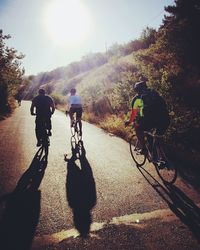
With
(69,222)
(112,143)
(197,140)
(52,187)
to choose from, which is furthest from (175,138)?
(69,222)

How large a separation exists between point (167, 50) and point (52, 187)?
11.9 metres

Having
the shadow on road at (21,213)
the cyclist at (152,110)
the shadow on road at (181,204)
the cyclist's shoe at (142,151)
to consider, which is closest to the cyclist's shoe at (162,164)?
the shadow on road at (181,204)

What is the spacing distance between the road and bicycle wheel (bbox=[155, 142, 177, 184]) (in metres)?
0.18

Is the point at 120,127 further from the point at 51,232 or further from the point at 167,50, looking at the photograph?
the point at 51,232

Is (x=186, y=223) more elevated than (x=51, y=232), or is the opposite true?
(x=186, y=223)

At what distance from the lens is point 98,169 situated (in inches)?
279

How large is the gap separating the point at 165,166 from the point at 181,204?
1.05 metres

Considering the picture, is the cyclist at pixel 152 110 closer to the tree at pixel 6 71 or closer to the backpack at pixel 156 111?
the backpack at pixel 156 111

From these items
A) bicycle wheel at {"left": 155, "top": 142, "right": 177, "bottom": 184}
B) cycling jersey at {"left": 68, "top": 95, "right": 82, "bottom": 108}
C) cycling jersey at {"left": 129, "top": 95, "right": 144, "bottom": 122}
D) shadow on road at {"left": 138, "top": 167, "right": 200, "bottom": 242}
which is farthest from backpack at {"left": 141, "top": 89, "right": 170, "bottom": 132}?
cycling jersey at {"left": 68, "top": 95, "right": 82, "bottom": 108}

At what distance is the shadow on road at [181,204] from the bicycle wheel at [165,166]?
9.8 inches

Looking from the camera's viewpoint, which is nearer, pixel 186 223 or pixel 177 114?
pixel 186 223

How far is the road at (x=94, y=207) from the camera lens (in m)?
3.75

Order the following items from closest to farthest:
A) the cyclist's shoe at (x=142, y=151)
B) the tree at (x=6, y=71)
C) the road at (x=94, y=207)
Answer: the road at (x=94, y=207), the cyclist's shoe at (x=142, y=151), the tree at (x=6, y=71)

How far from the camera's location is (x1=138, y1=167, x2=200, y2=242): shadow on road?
4.07 meters
